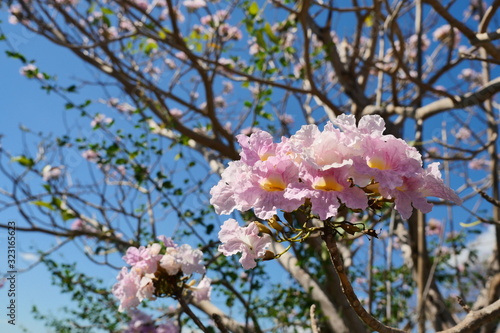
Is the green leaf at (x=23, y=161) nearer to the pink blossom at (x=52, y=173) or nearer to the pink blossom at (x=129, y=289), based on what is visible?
the pink blossom at (x=52, y=173)

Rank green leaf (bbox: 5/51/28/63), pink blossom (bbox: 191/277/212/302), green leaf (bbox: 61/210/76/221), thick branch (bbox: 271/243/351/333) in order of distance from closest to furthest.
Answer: pink blossom (bbox: 191/277/212/302), thick branch (bbox: 271/243/351/333), green leaf (bbox: 61/210/76/221), green leaf (bbox: 5/51/28/63)

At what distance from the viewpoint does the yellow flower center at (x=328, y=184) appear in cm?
64

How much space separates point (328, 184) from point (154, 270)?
0.68 meters

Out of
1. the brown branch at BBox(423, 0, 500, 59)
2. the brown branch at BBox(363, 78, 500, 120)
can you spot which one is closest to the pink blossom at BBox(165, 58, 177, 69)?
the brown branch at BBox(363, 78, 500, 120)

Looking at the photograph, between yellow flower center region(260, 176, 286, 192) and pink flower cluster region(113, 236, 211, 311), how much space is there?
544 mm

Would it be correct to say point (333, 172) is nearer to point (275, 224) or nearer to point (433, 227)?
point (275, 224)

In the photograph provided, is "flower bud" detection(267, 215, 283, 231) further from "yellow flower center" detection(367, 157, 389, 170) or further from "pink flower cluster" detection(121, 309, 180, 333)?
"pink flower cluster" detection(121, 309, 180, 333)

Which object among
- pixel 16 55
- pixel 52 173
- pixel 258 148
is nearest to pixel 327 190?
pixel 258 148

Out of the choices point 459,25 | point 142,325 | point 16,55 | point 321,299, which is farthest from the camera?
point 16,55

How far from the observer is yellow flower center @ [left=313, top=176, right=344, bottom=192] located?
0.64 meters

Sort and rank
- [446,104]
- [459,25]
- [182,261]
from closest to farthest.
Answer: [182,261] → [459,25] → [446,104]

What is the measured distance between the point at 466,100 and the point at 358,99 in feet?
3.46

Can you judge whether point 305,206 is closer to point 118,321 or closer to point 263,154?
point 263,154

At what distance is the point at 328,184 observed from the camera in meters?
0.64
